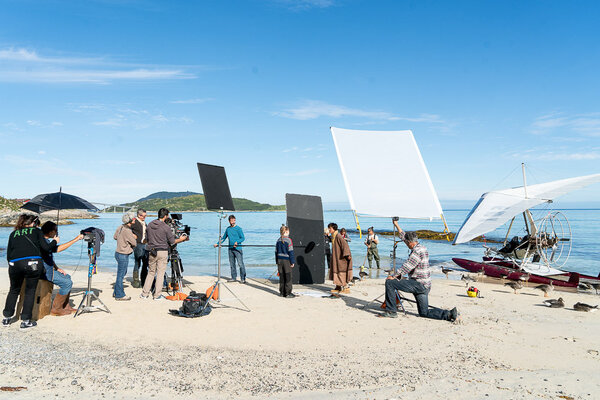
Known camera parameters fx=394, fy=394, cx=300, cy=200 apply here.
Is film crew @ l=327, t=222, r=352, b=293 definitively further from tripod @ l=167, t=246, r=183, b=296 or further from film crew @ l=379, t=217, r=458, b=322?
tripod @ l=167, t=246, r=183, b=296

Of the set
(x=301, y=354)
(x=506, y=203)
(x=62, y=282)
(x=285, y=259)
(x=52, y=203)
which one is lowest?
(x=301, y=354)

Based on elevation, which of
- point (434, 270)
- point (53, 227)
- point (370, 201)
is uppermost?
point (370, 201)

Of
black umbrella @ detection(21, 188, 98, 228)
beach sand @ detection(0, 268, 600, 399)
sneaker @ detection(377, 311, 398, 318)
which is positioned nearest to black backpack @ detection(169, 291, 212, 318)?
beach sand @ detection(0, 268, 600, 399)

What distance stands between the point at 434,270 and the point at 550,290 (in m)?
7.39

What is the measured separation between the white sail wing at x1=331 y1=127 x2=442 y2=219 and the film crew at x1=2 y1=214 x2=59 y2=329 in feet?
22.5

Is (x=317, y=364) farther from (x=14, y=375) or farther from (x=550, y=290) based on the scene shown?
(x=550, y=290)

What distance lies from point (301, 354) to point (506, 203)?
9798 mm

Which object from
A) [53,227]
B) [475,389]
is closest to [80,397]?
[53,227]

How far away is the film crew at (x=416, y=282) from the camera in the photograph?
7.05m

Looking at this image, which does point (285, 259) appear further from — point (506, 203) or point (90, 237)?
point (506, 203)

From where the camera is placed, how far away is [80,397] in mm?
3908

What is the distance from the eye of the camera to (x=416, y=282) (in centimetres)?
721

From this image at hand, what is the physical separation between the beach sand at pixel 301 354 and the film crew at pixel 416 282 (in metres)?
0.25

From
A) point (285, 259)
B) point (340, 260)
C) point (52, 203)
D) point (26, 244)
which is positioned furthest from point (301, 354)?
point (52, 203)
